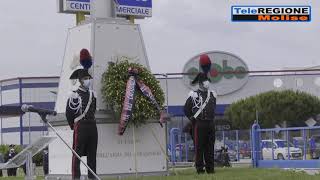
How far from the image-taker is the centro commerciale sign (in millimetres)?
63856

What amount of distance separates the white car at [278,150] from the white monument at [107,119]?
27.0 feet

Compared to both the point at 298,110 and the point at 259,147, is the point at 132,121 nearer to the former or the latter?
the point at 259,147

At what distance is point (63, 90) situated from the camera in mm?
A: 13133

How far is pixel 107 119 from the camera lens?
12578mm

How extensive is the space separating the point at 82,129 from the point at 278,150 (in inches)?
454

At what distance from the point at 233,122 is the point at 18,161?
55729 mm

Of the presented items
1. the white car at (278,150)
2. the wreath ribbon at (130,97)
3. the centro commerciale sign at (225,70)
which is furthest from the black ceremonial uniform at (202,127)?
the centro commerciale sign at (225,70)

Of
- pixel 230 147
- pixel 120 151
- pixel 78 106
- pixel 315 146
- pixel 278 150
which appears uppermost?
pixel 78 106

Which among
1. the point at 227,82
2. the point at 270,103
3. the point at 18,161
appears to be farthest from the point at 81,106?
the point at 227,82

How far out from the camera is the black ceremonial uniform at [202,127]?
12.3m

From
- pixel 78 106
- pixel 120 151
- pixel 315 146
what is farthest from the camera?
pixel 315 146

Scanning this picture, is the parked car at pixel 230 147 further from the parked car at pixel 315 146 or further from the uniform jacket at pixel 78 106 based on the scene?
the uniform jacket at pixel 78 106

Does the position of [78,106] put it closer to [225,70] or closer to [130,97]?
[130,97]

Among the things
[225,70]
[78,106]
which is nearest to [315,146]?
A: [78,106]
